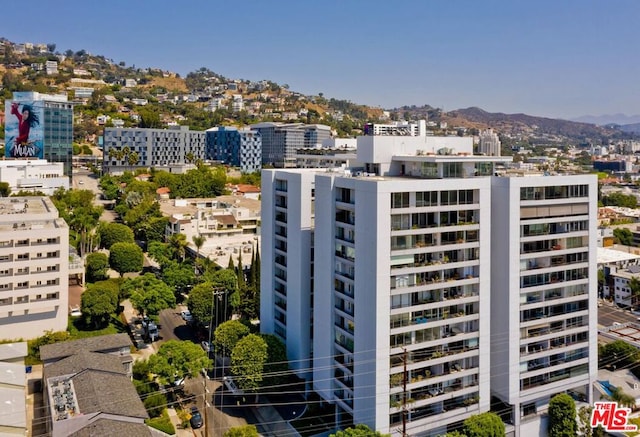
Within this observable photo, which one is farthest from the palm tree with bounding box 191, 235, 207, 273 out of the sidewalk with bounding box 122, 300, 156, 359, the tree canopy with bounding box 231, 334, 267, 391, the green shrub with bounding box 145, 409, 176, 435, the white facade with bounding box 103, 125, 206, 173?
→ the white facade with bounding box 103, 125, 206, 173

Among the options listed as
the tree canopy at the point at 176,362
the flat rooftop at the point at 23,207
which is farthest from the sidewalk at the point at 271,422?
the flat rooftop at the point at 23,207

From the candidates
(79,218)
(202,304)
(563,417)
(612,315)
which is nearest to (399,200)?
(563,417)

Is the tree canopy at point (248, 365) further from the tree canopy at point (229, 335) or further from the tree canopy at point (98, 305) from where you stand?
the tree canopy at point (98, 305)

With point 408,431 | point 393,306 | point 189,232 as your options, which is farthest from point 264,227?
point 189,232

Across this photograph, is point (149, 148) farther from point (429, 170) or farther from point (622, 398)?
point (622, 398)

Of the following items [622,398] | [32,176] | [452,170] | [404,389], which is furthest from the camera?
[32,176]

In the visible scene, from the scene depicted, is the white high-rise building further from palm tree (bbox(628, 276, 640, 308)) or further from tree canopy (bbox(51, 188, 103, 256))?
tree canopy (bbox(51, 188, 103, 256))
